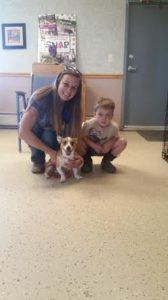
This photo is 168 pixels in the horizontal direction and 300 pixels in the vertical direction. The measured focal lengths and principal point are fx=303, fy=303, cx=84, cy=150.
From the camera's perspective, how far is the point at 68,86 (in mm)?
2033

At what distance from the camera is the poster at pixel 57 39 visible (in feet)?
13.2

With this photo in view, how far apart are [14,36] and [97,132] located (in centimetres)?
247

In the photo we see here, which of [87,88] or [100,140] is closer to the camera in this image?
[100,140]

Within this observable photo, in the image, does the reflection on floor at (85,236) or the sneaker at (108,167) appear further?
the sneaker at (108,167)

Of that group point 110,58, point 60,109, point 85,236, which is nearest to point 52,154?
point 60,109

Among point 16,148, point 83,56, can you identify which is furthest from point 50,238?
point 83,56

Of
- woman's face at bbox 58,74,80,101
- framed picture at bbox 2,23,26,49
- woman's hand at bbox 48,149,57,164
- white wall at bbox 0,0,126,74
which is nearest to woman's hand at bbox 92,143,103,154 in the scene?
woman's hand at bbox 48,149,57,164

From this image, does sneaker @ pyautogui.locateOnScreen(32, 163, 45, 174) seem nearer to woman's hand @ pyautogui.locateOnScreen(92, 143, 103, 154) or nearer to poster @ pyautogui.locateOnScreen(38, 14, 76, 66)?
woman's hand @ pyautogui.locateOnScreen(92, 143, 103, 154)

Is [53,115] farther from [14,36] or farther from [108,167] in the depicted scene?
[14,36]

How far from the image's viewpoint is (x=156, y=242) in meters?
1.39

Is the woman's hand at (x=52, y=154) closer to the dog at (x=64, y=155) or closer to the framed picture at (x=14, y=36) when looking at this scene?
the dog at (x=64, y=155)

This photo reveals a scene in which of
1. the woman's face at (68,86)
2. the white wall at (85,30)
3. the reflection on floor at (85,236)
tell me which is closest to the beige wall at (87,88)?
the white wall at (85,30)

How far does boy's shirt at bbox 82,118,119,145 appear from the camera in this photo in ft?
7.76

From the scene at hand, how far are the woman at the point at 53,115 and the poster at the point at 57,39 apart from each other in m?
2.04
